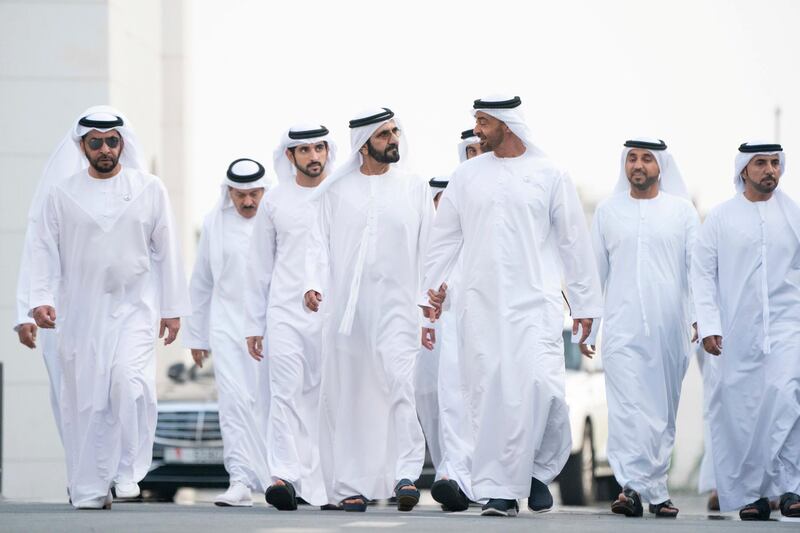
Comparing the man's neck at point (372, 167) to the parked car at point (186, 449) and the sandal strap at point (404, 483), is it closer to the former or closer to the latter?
the sandal strap at point (404, 483)

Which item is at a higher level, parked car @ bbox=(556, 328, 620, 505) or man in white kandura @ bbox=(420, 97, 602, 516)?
man in white kandura @ bbox=(420, 97, 602, 516)

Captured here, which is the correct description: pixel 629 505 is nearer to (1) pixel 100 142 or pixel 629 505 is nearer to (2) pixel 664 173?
(2) pixel 664 173

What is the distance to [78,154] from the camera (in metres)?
13.8

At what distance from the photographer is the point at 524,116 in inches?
484

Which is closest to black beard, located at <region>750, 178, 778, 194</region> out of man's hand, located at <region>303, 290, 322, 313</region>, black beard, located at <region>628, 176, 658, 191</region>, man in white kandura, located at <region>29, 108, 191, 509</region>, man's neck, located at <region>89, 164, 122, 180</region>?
black beard, located at <region>628, 176, 658, 191</region>

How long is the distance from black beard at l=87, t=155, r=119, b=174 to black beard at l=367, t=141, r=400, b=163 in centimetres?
152

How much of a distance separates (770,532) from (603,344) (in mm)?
3239

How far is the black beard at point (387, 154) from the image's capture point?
42.9 feet

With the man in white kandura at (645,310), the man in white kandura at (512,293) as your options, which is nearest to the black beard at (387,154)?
the man in white kandura at (512,293)

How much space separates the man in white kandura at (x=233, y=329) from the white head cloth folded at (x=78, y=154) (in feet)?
4.10

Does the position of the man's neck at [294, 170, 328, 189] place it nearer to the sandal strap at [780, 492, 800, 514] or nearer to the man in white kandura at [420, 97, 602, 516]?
the man in white kandura at [420, 97, 602, 516]

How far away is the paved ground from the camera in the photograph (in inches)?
415

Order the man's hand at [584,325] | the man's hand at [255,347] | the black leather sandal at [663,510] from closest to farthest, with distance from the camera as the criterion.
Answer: the man's hand at [584,325] → the black leather sandal at [663,510] → the man's hand at [255,347]

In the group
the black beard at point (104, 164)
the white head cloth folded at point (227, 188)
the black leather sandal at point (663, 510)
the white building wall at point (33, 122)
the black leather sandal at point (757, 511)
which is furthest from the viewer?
the white building wall at point (33, 122)
